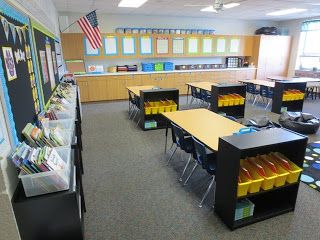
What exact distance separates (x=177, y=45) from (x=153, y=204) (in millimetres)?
6694

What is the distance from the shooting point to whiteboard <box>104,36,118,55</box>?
24.3ft

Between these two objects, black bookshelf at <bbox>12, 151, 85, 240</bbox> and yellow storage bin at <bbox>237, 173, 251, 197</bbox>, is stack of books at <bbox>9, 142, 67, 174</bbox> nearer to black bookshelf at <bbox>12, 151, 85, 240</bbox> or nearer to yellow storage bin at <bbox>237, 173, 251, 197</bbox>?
black bookshelf at <bbox>12, 151, 85, 240</bbox>

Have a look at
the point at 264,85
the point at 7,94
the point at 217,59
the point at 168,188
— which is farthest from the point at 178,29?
the point at 7,94

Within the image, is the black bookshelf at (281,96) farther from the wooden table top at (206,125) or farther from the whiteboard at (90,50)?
the whiteboard at (90,50)

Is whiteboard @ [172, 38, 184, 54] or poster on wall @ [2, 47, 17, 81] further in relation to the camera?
whiteboard @ [172, 38, 184, 54]

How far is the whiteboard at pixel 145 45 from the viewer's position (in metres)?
7.75

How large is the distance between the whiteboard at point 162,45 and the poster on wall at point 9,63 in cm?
661

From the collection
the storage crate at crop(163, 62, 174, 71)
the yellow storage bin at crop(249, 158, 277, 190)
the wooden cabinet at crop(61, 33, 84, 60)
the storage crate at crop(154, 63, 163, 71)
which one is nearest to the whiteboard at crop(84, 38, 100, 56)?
the wooden cabinet at crop(61, 33, 84, 60)

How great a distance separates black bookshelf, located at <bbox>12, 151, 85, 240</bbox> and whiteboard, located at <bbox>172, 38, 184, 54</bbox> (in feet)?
A: 24.1

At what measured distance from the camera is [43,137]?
188 centimetres

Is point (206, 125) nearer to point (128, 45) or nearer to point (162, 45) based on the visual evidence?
point (128, 45)

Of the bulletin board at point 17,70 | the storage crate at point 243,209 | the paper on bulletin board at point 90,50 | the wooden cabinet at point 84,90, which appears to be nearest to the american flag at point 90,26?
the paper on bulletin board at point 90,50

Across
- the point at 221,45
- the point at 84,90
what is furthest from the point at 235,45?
the point at 84,90

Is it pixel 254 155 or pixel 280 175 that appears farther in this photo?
pixel 254 155
